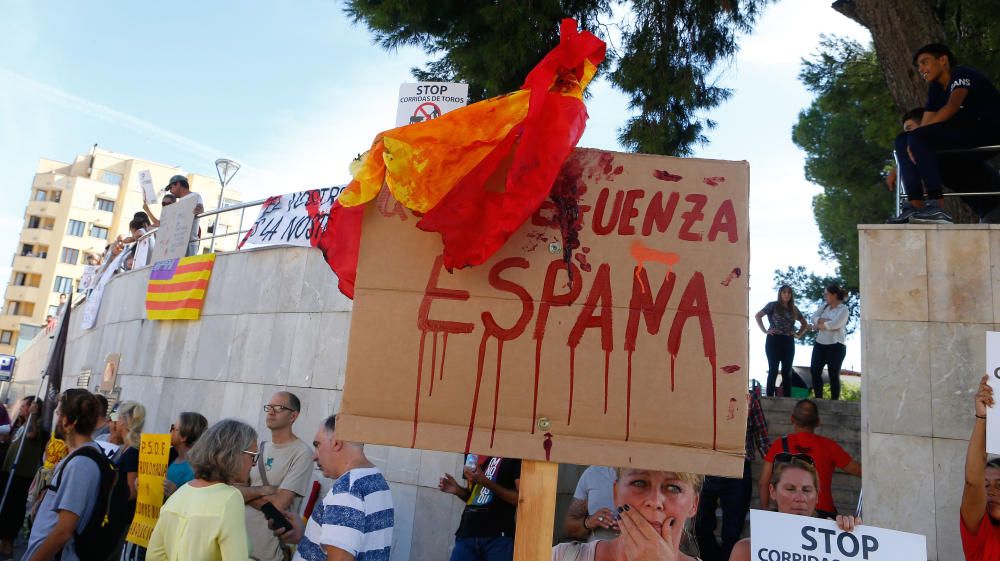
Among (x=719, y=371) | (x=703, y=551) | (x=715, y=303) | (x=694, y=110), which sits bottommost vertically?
(x=703, y=551)

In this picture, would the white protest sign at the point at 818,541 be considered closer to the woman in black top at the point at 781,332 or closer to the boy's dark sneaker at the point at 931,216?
the boy's dark sneaker at the point at 931,216

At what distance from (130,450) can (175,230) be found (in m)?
6.68

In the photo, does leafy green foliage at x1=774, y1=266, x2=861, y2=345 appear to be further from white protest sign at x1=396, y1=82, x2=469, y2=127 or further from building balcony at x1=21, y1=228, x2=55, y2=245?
building balcony at x1=21, y1=228, x2=55, y2=245

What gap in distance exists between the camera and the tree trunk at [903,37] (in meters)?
7.51

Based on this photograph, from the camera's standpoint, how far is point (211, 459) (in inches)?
135

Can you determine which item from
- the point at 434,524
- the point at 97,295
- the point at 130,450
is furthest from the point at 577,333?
the point at 97,295

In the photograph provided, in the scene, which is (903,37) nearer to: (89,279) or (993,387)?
(993,387)

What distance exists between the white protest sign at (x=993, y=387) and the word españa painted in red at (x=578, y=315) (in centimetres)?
212

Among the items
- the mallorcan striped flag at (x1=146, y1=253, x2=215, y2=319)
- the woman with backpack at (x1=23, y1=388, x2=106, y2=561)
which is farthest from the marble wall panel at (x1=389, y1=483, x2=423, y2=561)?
the mallorcan striped flag at (x1=146, y1=253, x2=215, y2=319)

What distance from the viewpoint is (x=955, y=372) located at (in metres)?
4.86

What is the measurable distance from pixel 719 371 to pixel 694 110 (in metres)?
7.69

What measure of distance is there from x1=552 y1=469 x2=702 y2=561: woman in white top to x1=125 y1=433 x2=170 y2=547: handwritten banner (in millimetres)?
3129

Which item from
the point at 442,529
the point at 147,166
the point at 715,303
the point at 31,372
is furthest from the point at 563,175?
the point at 147,166

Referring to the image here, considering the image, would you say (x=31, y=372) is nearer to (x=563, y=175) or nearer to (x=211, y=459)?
(x=211, y=459)
